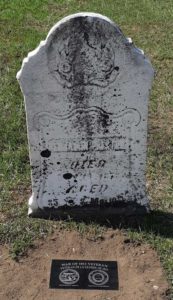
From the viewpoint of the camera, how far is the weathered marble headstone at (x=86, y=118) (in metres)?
3.80

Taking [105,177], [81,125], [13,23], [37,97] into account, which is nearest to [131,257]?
[105,177]

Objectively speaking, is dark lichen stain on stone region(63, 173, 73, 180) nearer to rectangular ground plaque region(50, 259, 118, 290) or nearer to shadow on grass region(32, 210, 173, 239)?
shadow on grass region(32, 210, 173, 239)

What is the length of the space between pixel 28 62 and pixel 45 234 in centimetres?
127

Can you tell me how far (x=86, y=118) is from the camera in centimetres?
409

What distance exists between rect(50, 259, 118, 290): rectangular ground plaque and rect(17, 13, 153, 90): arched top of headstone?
3.97ft

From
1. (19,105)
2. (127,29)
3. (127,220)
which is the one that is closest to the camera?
(127,220)

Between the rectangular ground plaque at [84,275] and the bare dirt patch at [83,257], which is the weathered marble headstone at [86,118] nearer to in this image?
the bare dirt patch at [83,257]

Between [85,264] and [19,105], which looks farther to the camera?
[19,105]

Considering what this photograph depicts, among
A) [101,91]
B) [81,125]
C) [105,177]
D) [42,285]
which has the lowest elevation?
[42,285]

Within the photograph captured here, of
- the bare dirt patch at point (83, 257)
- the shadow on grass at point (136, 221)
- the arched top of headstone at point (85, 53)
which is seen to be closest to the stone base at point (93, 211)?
the shadow on grass at point (136, 221)

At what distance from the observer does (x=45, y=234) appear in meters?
4.26

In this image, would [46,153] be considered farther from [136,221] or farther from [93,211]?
[136,221]

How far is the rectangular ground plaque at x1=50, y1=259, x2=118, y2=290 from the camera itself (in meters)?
3.83

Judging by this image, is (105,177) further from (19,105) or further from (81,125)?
(19,105)
